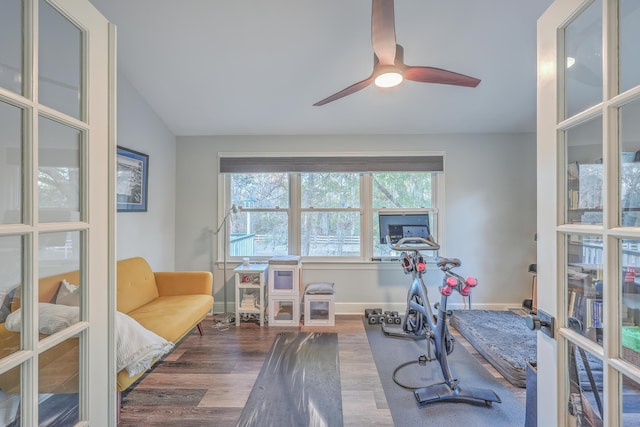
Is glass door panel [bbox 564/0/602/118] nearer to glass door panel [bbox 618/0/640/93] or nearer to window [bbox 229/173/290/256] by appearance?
glass door panel [bbox 618/0/640/93]

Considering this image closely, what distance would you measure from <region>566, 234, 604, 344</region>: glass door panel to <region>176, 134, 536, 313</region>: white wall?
2.84 metres

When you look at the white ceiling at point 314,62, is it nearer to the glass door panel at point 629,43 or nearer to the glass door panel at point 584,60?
the glass door panel at point 584,60

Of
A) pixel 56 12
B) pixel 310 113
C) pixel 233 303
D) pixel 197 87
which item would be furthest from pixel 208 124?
pixel 56 12

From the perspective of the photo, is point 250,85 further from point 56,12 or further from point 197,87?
point 56,12

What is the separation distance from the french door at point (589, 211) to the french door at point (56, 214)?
133cm

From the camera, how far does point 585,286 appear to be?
0.79 metres

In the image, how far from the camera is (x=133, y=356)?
5.50ft

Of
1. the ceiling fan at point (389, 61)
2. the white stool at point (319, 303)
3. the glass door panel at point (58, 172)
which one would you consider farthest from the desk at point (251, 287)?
the glass door panel at point (58, 172)

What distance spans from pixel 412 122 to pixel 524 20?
1.38 meters

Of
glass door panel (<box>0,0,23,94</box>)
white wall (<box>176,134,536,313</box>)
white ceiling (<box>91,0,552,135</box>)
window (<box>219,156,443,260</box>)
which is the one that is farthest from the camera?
window (<box>219,156,443,260</box>)

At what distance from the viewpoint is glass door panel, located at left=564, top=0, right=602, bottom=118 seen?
0.72 meters

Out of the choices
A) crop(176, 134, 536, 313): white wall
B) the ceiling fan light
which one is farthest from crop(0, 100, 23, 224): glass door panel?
crop(176, 134, 536, 313): white wall

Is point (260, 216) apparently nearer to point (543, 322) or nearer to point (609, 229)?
point (543, 322)

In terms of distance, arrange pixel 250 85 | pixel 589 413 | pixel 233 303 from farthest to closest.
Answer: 1. pixel 233 303
2. pixel 250 85
3. pixel 589 413
